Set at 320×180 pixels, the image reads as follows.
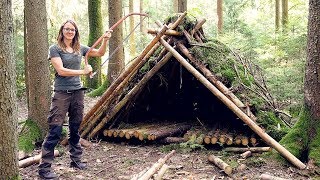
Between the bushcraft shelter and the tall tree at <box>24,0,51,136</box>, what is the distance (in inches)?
36.0

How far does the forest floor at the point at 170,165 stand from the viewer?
489 centimetres

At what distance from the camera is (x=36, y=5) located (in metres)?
6.07

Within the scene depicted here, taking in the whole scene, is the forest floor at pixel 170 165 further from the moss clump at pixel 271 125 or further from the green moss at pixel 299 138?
the moss clump at pixel 271 125

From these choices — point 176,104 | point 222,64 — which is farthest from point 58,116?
point 176,104

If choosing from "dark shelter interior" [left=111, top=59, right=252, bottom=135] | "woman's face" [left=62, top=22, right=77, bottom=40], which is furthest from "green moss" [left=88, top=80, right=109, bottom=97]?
"woman's face" [left=62, top=22, right=77, bottom=40]

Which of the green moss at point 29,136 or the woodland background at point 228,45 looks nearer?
the green moss at point 29,136

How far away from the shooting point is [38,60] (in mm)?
6176

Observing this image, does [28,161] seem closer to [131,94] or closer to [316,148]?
[131,94]

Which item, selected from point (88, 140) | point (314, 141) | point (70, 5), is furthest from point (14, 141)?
point (70, 5)

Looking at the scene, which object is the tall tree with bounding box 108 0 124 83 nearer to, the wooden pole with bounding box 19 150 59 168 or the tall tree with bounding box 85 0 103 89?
the tall tree with bounding box 85 0 103 89

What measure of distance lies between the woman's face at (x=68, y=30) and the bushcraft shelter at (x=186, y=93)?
1.95 meters

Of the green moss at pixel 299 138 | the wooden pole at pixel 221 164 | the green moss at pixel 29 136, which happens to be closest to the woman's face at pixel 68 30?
the green moss at pixel 29 136

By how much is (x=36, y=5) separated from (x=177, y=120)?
12.3 ft

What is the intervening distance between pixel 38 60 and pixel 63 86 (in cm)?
152
